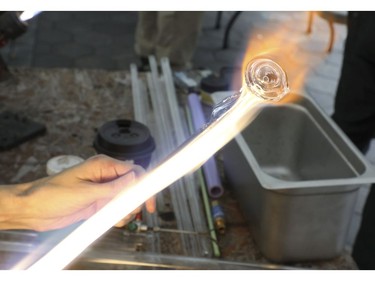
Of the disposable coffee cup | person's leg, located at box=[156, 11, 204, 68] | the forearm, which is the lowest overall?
the forearm

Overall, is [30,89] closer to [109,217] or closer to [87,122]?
[87,122]

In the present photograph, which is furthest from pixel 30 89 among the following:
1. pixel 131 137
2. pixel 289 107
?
pixel 289 107

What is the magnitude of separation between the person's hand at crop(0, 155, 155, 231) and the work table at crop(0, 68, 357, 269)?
152 mm

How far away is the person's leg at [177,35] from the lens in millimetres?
2361

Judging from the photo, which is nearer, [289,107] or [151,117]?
[289,107]

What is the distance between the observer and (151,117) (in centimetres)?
128

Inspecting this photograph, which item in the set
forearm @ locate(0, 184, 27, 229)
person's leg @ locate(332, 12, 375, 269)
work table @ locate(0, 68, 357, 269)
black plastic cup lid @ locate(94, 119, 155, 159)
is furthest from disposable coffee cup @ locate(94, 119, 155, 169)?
person's leg @ locate(332, 12, 375, 269)

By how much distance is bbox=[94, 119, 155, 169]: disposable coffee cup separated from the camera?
93 cm

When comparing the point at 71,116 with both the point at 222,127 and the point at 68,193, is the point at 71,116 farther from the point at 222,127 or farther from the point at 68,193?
the point at 222,127

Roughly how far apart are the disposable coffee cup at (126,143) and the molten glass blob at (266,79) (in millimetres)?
558

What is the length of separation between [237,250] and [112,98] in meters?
0.63

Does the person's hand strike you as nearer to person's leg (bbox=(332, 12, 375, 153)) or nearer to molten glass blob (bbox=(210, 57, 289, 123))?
molten glass blob (bbox=(210, 57, 289, 123))

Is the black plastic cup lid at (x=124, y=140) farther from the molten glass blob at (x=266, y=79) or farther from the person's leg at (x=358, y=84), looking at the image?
the person's leg at (x=358, y=84)

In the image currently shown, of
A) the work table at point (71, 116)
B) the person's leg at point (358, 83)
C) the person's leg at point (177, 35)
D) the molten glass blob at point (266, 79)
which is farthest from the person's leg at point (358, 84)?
the molten glass blob at point (266, 79)
